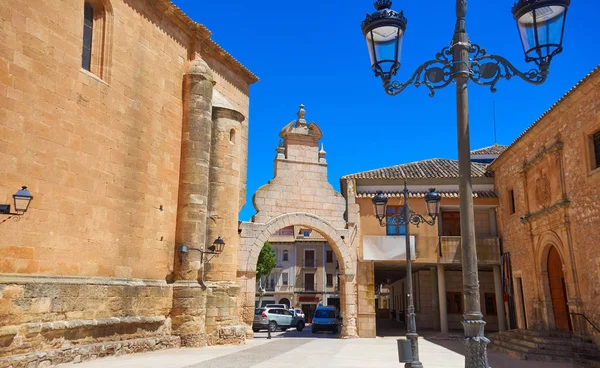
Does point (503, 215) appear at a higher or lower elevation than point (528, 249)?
higher

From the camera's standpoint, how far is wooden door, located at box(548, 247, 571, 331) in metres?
15.7

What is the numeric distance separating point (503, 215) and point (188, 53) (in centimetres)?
1368

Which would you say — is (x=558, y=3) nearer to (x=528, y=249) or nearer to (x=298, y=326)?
(x=528, y=249)

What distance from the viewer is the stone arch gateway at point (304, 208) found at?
20125mm

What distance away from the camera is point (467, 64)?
18.1 ft

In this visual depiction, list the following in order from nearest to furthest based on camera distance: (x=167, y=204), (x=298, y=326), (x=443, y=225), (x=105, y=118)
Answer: (x=105, y=118) < (x=167, y=204) < (x=443, y=225) < (x=298, y=326)

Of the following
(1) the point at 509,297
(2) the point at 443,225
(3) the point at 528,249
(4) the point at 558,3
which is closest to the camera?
(4) the point at 558,3

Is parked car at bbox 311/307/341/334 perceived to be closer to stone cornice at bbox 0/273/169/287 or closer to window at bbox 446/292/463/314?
window at bbox 446/292/463/314

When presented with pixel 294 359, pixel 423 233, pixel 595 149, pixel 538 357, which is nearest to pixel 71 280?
pixel 294 359

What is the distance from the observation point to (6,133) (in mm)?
9008

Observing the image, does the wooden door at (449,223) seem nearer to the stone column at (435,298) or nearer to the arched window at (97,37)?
the stone column at (435,298)

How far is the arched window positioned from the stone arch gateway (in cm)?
936

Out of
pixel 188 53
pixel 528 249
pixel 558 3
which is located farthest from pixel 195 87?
pixel 528 249

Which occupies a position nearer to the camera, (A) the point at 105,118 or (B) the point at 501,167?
(A) the point at 105,118
